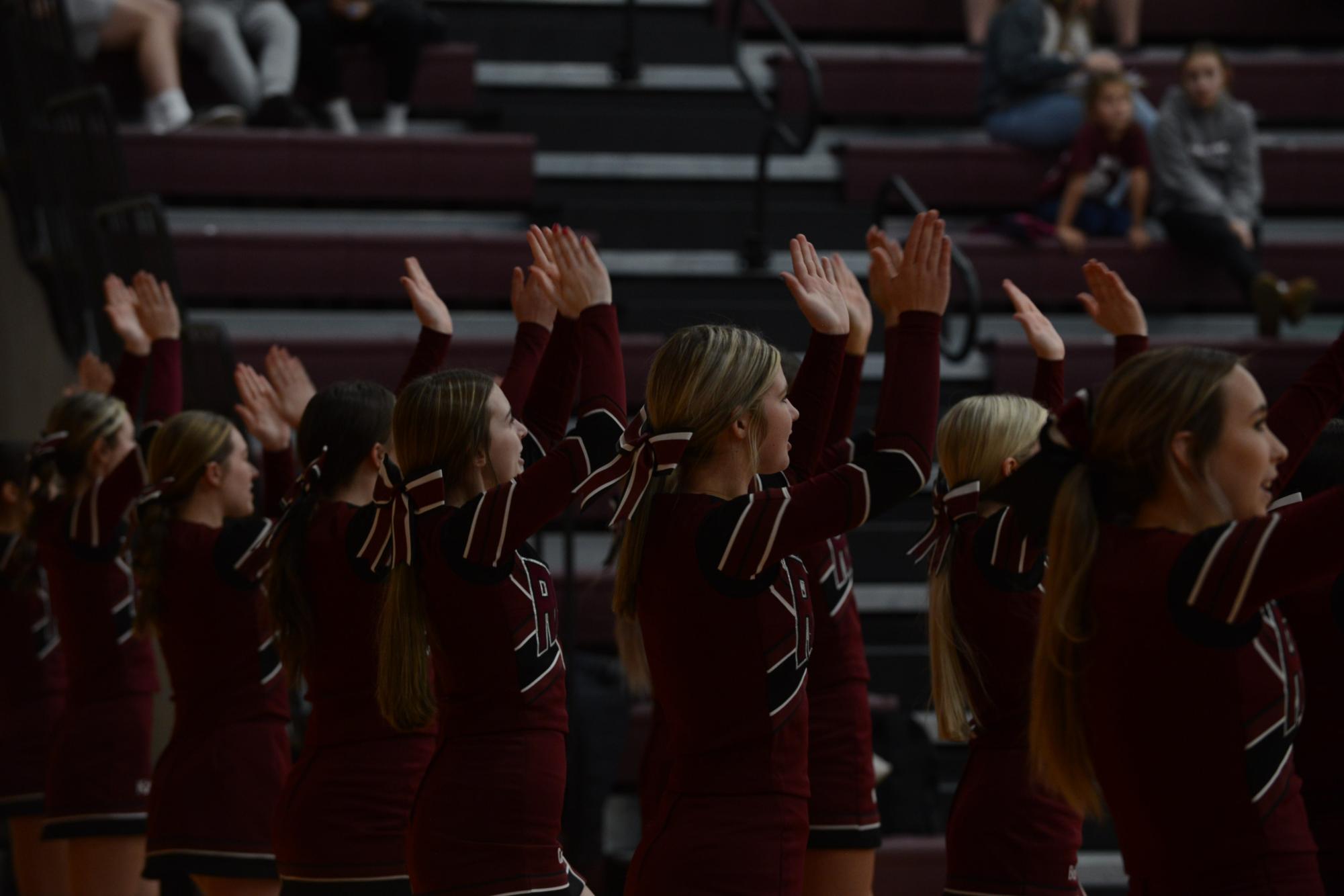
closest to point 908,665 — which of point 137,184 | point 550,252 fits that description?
point 550,252

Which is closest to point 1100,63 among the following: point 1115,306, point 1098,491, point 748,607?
point 1115,306

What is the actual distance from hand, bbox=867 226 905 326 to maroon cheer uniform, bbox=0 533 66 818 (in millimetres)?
2928

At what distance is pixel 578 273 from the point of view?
2.78 meters

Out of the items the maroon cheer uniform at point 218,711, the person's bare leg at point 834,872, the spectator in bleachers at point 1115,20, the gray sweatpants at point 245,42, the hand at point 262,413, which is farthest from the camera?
the spectator in bleachers at point 1115,20

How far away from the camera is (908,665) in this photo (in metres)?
5.21

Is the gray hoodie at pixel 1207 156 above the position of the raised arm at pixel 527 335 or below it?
below

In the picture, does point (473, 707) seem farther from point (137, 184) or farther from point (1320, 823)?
point (137, 184)

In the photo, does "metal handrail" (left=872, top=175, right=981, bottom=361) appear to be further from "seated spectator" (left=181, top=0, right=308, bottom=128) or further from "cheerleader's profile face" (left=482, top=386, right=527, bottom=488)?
"cheerleader's profile face" (left=482, top=386, right=527, bottom=488)

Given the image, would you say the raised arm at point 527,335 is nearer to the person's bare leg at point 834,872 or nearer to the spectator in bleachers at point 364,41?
the person's bare leg at point 834,872

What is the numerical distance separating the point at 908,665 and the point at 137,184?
375 centimetres

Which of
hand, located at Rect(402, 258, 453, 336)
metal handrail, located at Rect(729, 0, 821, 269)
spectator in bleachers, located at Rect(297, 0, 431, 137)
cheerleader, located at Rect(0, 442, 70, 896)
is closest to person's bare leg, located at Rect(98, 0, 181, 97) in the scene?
spectator in bleachers, located at Rect(297, 0, 431, 137)

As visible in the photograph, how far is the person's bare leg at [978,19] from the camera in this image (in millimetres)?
7560

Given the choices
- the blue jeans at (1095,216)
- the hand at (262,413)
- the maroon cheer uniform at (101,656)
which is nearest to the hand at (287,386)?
the hand at (262,413)

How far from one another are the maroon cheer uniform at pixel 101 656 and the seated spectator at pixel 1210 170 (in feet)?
13.7
